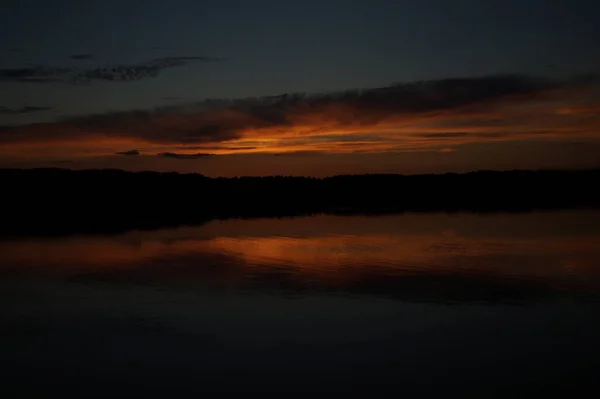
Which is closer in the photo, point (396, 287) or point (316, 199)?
point (396, 287)

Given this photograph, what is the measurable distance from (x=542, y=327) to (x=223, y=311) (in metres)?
5.06

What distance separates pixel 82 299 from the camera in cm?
1308

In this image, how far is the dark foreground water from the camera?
8.25 m

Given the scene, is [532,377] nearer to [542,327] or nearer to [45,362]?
[542,327]

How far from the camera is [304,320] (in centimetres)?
1095

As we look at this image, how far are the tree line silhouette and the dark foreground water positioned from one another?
12485 millimetres

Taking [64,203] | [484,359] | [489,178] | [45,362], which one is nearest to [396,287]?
[484,359]

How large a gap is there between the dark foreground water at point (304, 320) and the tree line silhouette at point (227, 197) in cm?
1248

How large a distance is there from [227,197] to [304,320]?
49.1 meters

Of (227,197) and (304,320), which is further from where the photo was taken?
(227,197)

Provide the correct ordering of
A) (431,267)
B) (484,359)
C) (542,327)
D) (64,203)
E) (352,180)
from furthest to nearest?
1. (352,180)
2. (64,203)
3. (431,267)
4. (542,327)
5. (484,359)

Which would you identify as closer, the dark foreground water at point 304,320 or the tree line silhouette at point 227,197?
the dark foreground water at point 304,320

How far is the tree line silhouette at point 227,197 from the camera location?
36031mm

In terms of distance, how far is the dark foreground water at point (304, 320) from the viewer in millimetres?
8250
